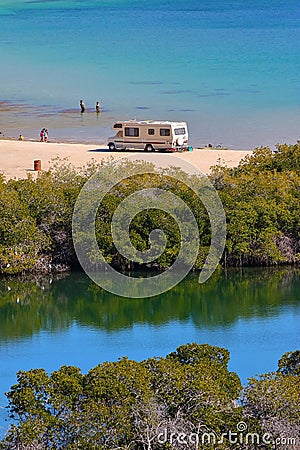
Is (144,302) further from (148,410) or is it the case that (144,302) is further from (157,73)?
(157,73)

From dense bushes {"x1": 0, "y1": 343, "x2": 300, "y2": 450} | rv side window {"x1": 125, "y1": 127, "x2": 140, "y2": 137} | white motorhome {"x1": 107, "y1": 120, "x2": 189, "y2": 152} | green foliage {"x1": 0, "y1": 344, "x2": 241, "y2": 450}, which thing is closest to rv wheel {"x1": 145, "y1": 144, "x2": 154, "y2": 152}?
white motorhome {"x1": 107, "y1": 120, "x2": 189, "y2": 152}

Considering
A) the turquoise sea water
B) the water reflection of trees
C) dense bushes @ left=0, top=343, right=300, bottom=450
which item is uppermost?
the turquoise sea water

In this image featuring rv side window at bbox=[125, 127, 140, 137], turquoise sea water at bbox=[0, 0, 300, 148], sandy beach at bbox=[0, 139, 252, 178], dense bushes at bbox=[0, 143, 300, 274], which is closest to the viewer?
dense bushes at bbox=[0, 143, 300, 274]

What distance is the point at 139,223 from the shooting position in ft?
101

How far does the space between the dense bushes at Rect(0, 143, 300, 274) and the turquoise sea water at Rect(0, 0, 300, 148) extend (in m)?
18.6

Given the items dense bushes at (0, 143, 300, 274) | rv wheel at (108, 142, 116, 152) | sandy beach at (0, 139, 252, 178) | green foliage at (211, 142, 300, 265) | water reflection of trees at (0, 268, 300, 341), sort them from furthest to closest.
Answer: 1. rv wheel at (108, 142, 116, 152)
2. sandy beach at (0, 139, 252, 178)
3. green foliage at (211, 142, 300, 265)
4. dense bushes at (0, 143, 300, 274)
5. water reflection of trees at (0, 268, 300, 341)

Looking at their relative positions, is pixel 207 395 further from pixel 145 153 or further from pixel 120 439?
pixel 145 153

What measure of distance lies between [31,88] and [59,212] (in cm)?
4339

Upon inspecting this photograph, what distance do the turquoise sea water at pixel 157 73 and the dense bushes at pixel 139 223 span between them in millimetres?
18586

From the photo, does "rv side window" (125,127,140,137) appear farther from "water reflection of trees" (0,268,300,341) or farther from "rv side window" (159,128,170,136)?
"water reflection of trees" (0,268,300,341)

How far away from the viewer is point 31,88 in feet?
238

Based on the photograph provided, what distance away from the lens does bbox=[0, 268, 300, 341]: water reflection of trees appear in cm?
2761

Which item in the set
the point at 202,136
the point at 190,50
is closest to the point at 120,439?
the point at 202,136

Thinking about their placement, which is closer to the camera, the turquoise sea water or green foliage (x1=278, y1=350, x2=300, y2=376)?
green foliage (x1=278, y1=350, x2=300, y2=376)
